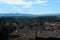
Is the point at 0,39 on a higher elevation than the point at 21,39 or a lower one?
lower

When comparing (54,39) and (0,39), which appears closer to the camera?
(54,39)

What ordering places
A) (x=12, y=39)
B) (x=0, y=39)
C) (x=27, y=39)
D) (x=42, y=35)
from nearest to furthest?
(x=27, y=39)
(x=12, y=39)
(x=42, y=35)
(x=0, y=39)

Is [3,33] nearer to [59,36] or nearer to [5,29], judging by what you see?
[5,29]

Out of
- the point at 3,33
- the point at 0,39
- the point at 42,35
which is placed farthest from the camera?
the point at 3,33

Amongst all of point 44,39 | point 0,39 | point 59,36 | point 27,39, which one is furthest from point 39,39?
point 0,39

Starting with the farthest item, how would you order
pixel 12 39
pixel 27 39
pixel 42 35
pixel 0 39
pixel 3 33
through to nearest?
pixel 3 33, pixel 0 39, pixel 42 35, pixel 12 39, pixel 27 39

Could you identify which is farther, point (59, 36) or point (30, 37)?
point (59, 36)

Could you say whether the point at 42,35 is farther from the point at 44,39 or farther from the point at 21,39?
the point at 21,39

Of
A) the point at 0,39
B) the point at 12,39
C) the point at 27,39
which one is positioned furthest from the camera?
the point at 0,39

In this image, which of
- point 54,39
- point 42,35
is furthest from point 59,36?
point 42,35
